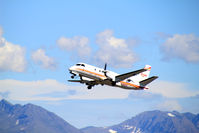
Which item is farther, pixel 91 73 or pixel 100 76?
pixel 100 76

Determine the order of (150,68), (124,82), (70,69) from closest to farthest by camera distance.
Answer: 1. (70,69)
2. (124,82)
3. (150,68)

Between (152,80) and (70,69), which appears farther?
(152,80)

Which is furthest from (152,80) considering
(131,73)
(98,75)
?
(98,75)

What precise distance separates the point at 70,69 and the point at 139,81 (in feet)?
65.0

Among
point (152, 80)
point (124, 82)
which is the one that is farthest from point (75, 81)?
point (152, 80)

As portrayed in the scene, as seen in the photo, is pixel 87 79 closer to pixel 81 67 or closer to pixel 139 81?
pixel 81 67

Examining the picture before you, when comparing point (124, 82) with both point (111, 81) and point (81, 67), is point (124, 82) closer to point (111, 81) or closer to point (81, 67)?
point (111, 81)

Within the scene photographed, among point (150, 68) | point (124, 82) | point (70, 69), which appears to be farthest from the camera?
point (150, 68)

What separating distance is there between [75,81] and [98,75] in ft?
29.0

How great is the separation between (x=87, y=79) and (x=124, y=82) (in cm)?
969

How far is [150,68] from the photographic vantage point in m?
103

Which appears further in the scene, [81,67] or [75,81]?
[75,81]

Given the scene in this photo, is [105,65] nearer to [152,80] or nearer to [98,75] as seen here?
[98,75]

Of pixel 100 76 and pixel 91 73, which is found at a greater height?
pixel 91 73
